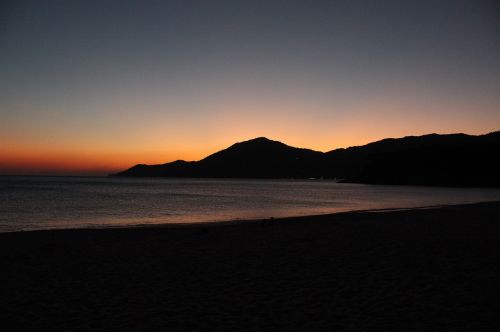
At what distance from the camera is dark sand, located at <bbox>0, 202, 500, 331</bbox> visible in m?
7.51

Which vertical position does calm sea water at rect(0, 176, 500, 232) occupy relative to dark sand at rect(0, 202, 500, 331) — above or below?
below

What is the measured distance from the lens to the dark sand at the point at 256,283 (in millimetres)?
7514

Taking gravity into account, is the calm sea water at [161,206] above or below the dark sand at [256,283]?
below

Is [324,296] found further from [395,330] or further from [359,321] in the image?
[395,330]

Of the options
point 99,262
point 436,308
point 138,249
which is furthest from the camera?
point 138,249

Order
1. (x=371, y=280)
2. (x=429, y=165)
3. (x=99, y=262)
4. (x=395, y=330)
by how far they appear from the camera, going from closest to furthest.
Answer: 1. (x=395, y=330)
2. (x=371, y=280)
3. (x=99, y=262)
4. (x=429, y=165)

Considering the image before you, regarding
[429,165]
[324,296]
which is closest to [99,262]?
[324,296]

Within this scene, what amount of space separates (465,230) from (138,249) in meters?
15.5

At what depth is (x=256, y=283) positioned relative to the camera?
10.1 meters

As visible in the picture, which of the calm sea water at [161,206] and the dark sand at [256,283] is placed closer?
the dark sand at [256,283]

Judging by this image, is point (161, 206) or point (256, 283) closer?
point (256, 283)

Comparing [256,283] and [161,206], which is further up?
A: [256,283]

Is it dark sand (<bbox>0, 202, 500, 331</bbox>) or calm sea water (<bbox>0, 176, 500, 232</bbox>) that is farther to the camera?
calm sea water (<bbox>0, 176, 500, 232</bbox>)

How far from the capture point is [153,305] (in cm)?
855
